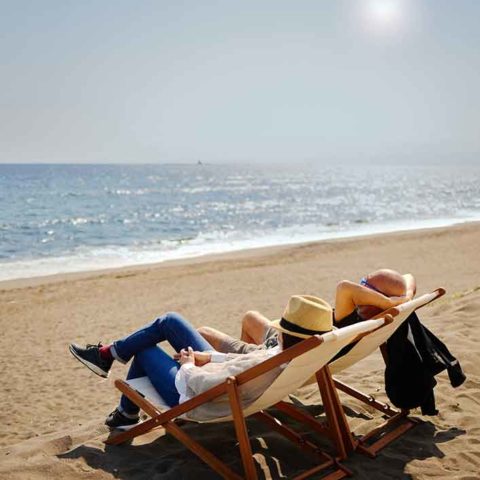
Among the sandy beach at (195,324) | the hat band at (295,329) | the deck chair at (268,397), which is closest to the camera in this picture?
the deck chair at (268,397)

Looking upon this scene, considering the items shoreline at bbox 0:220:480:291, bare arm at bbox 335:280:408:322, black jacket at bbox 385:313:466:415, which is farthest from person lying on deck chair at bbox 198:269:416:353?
shoreline at bbox 0:220:480:291

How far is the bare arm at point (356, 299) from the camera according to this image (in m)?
3.30

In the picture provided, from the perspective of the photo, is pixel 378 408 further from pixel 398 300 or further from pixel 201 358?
pixel 201 358

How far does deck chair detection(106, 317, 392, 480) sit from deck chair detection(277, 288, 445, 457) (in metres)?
0.11

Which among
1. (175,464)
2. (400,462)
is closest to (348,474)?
(400,462)

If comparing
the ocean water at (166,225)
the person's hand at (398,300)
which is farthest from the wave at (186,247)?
the person's hand at (398,300)

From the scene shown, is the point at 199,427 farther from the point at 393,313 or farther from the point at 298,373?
the point at 393,313

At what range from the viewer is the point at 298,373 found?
2768 millimetres

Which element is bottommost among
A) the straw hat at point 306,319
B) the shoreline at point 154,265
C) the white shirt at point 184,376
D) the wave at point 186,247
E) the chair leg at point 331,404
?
the wave at point 186,247

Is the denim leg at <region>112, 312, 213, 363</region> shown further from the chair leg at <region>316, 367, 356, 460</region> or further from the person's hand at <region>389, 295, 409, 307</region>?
the person's hand at <region>389, 295, 409, 307</region>

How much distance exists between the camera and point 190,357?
10.7 ft

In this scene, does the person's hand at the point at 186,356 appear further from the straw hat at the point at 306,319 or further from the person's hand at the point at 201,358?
the straw hat at the point at 306,319

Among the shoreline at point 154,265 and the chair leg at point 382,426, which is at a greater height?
the chair leg at point 382,426

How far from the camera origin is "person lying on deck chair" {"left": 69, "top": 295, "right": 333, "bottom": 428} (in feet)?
9.21
